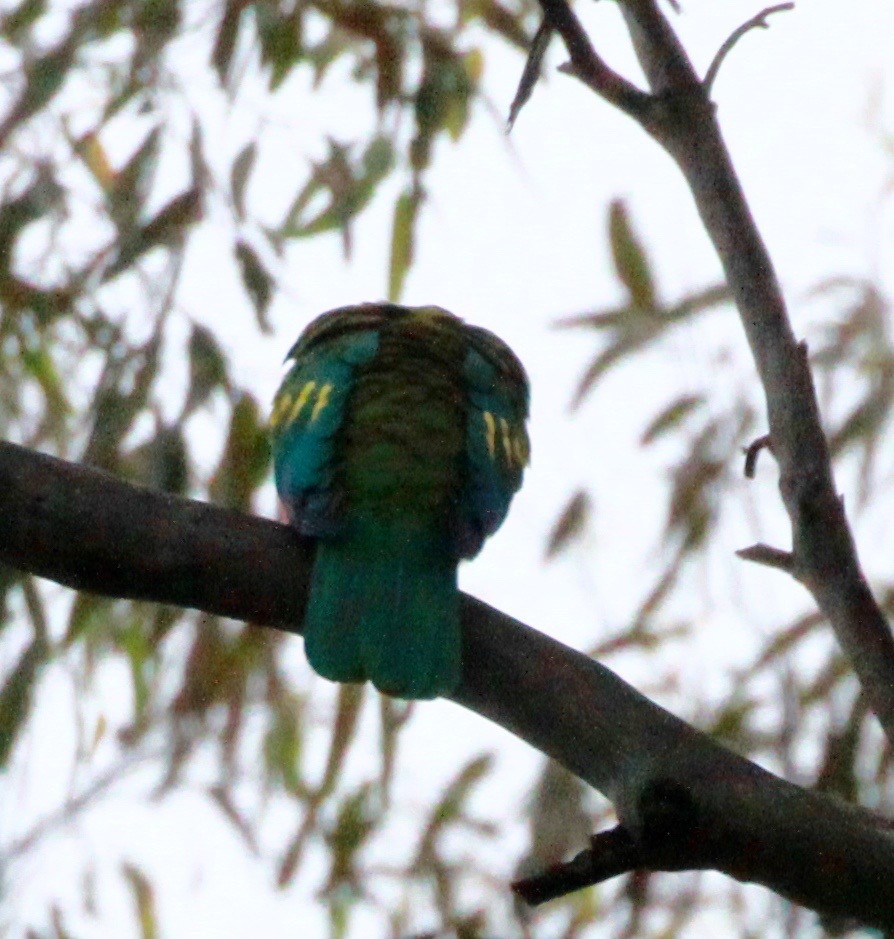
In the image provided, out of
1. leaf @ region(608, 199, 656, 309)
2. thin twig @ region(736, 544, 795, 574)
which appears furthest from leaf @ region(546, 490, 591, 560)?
thin twig @ region(736, 544, 795, 574)

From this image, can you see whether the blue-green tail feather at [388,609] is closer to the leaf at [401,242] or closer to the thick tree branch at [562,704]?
the thick tree branch at [562,704]

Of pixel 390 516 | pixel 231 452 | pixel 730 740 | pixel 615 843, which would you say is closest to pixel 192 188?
pixel 231 452

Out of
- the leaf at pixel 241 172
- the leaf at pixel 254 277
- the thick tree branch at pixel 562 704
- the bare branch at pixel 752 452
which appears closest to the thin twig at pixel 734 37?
the bare branch at pixel 752 452

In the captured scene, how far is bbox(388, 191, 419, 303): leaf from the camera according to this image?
2.91 meters

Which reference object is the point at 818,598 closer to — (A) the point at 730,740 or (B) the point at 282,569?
(B) the point at 282,569

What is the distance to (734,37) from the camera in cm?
178

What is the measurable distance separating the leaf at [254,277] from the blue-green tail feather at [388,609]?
899mm

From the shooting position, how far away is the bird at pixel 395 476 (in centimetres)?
186

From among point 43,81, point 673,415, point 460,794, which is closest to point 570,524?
point 673,415

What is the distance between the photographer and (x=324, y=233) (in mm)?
3086

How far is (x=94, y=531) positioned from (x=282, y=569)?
226 mm

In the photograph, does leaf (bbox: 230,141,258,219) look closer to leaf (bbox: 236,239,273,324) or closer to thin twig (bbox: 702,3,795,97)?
leaf (bbox: 236,239,273,324)

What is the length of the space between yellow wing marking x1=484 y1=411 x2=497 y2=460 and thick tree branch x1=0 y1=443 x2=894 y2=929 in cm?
54

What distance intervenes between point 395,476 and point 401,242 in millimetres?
907
